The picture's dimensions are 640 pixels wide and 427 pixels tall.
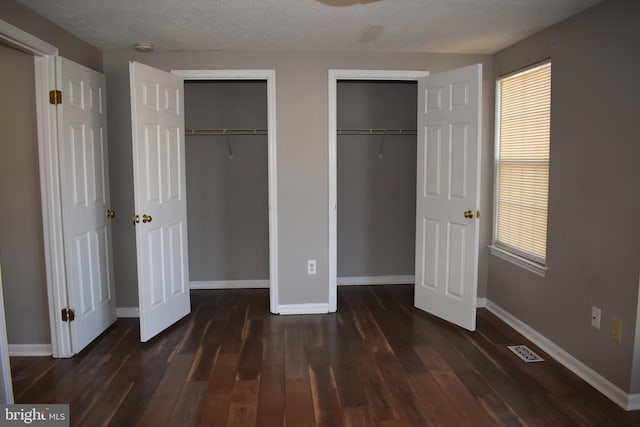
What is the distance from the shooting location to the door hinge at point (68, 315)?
127 inches

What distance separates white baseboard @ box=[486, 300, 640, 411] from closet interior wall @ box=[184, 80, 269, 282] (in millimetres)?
2522

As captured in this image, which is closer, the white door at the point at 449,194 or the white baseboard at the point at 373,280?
the white door at the point at 449,194

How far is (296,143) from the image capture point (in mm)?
4086

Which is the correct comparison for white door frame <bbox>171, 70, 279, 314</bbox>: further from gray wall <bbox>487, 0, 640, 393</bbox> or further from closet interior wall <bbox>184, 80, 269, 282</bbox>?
gray wall <bbox>487, 0, 640, 393</bbox>

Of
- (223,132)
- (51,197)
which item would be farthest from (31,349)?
(223,132)

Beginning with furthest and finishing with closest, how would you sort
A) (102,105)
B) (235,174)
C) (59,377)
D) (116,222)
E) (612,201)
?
(235,174), (116,222), (102,105), (59,377), (612,201)

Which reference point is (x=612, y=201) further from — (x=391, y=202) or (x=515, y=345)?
(x=391, y=202)

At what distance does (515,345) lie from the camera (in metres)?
3.44

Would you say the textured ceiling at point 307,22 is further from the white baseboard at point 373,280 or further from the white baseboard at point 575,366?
the white baseboard at point 373,280

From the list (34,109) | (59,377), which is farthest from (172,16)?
(59,377)

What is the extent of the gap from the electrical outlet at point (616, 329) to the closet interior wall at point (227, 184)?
10.7 feet

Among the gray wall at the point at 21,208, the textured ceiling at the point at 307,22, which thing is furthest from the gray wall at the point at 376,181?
the gray wall at the point at 21,208

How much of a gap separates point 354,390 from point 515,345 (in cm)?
139

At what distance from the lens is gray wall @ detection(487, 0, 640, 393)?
2.56 m
